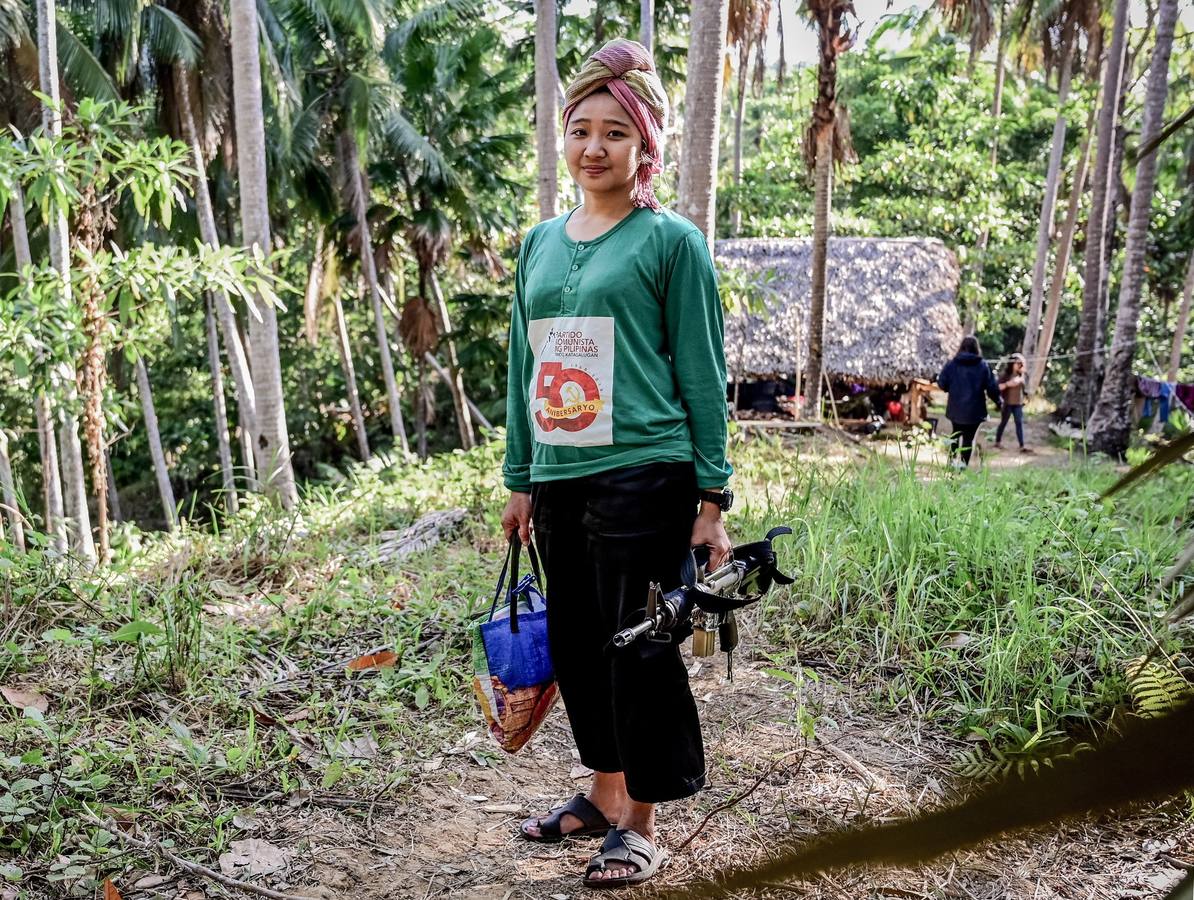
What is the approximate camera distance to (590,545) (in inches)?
100.0

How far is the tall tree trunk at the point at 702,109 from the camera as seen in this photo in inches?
223

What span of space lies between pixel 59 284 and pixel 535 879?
430cm

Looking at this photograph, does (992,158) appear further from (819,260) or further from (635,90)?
(635,90)

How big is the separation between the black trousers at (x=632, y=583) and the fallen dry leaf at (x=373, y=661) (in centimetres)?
162

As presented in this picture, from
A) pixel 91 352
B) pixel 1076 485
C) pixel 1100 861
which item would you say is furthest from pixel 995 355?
pixel 1100 861

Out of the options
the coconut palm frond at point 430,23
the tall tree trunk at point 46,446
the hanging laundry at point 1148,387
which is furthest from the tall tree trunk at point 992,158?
the tall tree trunk at point 46,446

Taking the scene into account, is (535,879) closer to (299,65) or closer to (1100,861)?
(1100,861)

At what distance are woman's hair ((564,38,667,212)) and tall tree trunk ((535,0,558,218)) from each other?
6.38 meters

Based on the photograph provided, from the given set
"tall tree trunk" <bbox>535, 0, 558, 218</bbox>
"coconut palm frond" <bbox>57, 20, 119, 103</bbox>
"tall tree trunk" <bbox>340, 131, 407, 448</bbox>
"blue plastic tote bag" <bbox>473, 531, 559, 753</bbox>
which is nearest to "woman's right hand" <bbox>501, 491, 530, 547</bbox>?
"blue plastic tote bag" <bbox>473, 531, 559, 753</bbox>

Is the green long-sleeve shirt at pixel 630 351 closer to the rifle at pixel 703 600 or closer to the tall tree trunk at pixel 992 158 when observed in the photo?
the rifle at pixel 703 600

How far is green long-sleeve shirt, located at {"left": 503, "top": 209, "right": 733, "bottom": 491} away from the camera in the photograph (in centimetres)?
243

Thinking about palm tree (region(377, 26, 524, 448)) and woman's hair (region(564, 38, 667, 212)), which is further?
palm tree (region(377, 26, 524, 448))

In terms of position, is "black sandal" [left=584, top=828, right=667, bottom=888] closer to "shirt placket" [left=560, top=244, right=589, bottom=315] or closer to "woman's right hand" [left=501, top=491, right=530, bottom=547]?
"woman's right hand" [left=501, top=491, right=530, bottom=547]

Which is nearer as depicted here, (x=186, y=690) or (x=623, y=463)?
(x=623, y=463)
